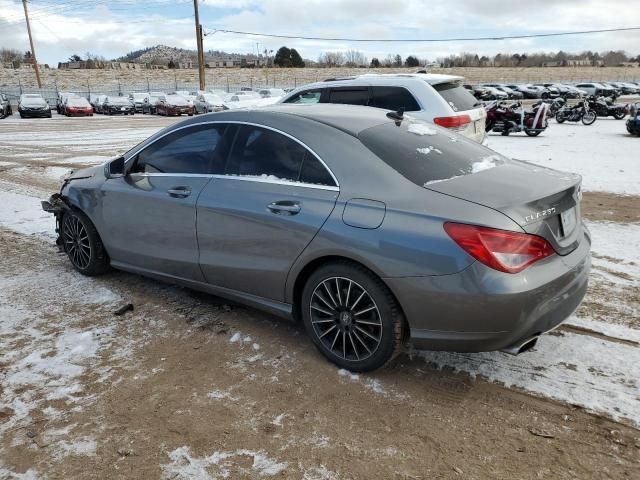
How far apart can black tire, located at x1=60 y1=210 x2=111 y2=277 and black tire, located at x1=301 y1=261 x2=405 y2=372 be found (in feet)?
8.08

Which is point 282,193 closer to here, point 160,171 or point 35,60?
point 160,171

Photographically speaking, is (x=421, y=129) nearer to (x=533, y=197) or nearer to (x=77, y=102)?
(x=533, y=197)

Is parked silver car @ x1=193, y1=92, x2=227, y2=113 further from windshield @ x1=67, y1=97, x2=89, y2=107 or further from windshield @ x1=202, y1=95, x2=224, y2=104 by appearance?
windshield @ x1=67, y1=97, x2=89, y2=107

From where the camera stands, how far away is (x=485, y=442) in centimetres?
273

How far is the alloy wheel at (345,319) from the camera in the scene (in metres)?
3.22

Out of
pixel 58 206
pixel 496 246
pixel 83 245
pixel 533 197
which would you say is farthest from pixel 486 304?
pixel 58 206

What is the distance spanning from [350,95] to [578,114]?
17497mm

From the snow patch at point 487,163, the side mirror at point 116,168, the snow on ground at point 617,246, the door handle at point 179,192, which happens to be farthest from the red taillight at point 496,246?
the side mirror at point 116,168

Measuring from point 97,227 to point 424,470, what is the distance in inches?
146

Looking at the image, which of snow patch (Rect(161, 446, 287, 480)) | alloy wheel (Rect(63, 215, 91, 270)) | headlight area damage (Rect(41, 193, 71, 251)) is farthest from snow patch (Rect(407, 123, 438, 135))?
headlight area damage (Rect(41, 193, 71, 251))

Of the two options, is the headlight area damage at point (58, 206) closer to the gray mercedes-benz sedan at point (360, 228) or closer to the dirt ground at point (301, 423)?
the gray mercedes-benz sedan at point (360, 228)

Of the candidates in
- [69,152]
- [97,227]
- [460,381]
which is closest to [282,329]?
[460,381]

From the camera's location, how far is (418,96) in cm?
765

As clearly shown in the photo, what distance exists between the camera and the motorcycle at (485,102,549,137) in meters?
17.0
